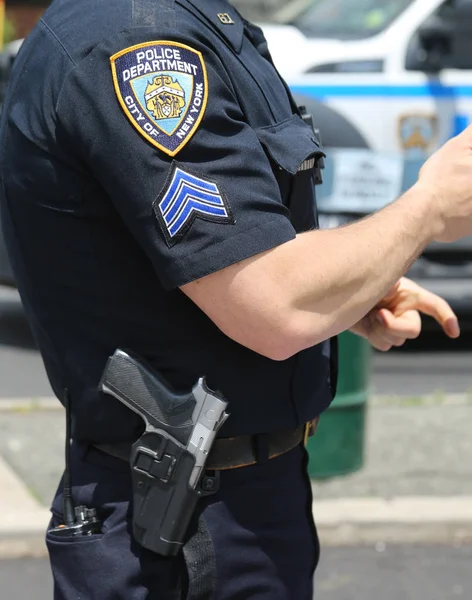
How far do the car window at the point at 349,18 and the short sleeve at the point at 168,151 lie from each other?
17.9ft

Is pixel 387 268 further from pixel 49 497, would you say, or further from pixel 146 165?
pixel 49 497

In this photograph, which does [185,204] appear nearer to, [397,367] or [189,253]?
[189,253]

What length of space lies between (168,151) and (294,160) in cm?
24

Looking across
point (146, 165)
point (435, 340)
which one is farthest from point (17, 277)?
point (435, 340)

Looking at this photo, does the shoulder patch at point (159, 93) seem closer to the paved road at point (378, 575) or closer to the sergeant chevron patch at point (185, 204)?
the sergeant chevron patch at point (185, 204)

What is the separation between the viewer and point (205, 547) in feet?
5.77

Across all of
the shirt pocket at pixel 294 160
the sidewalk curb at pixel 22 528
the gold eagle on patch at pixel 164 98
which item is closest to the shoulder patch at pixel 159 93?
the gold eagle on patch at pixel 164 98

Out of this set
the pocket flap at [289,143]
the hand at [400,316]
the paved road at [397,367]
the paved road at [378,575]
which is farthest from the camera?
the paved road at [397,367]

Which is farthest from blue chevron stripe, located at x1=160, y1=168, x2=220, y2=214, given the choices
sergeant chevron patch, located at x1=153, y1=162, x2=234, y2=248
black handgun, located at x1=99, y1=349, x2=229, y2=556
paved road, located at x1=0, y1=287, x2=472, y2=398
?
paved road, located at x1=0, y1=287, x2=472, y2=398

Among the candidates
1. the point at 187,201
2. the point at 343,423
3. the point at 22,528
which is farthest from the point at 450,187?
the point at 343,423

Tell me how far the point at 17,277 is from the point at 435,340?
5336mm

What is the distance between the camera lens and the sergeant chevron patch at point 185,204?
1.54 m

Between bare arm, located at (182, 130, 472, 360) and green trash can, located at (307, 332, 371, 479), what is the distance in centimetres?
259

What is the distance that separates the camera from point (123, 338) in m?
1.70
